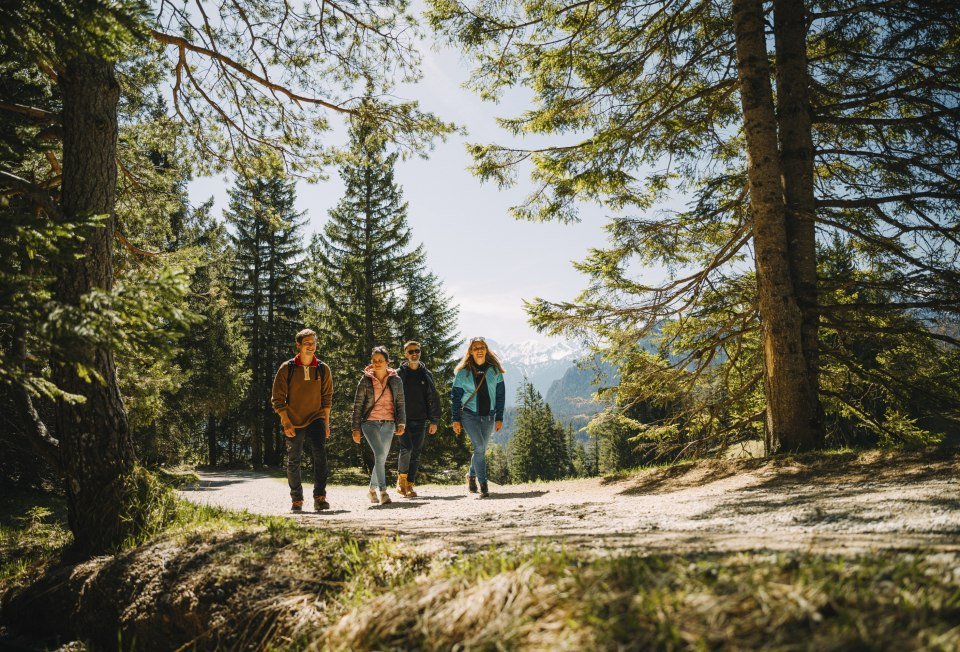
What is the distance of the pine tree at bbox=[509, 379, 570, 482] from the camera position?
68188mm

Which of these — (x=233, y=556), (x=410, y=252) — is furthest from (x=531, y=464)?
(x=233, y=556)

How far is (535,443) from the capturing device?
68875mm

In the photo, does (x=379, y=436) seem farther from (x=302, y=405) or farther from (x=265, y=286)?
(x=265, y=286)

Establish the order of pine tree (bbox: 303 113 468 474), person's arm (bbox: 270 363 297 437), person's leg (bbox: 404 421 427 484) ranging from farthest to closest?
pine tree (bbox: 303 113 468 474), person's leg (bbox: 404 421 427 484), person's arm (bbox: 270 363 297 437)

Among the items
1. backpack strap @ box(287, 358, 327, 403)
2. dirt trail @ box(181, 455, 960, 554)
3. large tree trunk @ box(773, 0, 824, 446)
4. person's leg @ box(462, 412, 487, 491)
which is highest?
large tree trunk @ box(773, 0, 824, 446)

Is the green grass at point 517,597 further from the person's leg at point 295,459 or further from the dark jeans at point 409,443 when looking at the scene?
the dark jeans at point 409,443

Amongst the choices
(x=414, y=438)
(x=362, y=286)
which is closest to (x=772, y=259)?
(x=414, y=438)

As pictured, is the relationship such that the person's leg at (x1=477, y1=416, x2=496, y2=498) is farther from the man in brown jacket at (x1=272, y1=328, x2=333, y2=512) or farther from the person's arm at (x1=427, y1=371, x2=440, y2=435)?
the man in brown jacket at (x1=272, y1=328, x2=333, y2=512)

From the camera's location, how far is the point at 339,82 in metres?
7.61

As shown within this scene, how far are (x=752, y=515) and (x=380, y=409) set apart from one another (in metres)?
5.16

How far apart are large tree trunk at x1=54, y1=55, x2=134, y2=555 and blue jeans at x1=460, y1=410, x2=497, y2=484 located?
437 centimetres

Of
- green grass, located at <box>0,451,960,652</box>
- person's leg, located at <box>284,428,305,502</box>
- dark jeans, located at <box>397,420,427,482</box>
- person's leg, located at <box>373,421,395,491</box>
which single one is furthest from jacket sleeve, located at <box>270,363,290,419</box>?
green grass, located at <box>0,451,960,652</box>

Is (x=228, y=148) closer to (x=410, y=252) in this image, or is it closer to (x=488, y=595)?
(x=488, y=595)

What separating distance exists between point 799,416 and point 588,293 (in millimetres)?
3693
